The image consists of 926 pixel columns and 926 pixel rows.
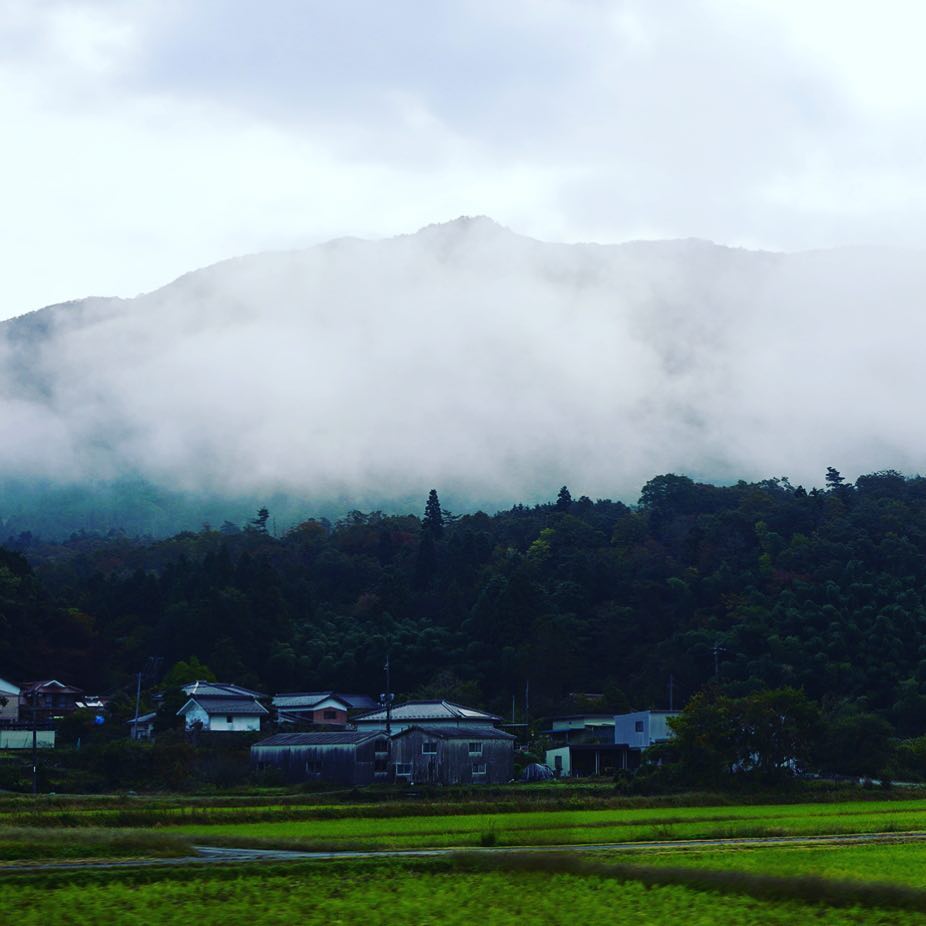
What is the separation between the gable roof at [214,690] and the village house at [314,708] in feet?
10.2

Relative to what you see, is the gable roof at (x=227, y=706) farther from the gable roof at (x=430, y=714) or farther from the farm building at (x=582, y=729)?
the farm building at (x=582, y=729)

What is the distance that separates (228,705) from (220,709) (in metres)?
0.98

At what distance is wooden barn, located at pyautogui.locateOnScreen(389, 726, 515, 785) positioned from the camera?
62.8 metres

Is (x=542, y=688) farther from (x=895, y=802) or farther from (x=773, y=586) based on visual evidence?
(x=895, y=802)

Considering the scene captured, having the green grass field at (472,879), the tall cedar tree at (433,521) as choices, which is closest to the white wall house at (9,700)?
the tall cedar tree at (433,521)

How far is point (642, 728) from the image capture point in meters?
71.9

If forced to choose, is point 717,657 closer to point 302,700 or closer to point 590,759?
point 590,759

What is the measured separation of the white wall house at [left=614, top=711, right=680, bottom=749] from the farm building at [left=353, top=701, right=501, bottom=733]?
7.97m

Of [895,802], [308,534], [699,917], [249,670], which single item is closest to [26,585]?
[249,670]

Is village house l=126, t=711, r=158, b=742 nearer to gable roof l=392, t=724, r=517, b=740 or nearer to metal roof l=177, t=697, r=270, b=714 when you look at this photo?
metal roof l=177, t=697, r=270, b=714

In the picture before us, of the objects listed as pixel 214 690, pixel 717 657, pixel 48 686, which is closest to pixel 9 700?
pixel 48 686

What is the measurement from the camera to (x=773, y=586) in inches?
3570

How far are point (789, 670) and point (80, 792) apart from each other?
41.0 m

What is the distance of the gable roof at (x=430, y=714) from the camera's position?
224 feet
